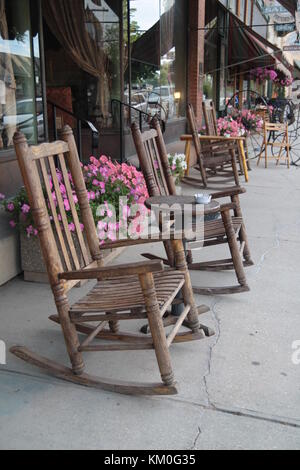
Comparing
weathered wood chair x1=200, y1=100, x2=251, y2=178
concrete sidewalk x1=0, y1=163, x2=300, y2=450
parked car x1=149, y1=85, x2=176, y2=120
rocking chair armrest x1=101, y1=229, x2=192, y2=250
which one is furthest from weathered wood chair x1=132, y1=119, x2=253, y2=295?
parked car x1=149, y1=85, x2=176, y2=120

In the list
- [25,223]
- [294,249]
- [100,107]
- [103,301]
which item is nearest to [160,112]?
[100,107]

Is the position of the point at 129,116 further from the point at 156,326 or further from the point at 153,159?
the point at 156,326

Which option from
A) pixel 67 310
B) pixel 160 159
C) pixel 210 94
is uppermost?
pixel 210 94

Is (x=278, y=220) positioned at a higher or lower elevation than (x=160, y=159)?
lower

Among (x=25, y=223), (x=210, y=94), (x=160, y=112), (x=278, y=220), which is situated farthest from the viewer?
(x=210, y=94)

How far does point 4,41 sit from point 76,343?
13.1 ft

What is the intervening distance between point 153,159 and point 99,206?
56 centimetres

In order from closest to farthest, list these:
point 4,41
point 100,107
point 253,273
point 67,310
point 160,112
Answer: point 67,310 → point 253,273 → point 4,41 → point 100,107 → point 160,112

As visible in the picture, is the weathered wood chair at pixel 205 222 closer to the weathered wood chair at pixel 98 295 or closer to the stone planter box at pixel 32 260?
the weathered wood chair at pixel 98 295

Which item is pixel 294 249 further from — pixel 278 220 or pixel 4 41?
pixel 4 41

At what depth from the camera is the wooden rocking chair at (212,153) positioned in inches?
280

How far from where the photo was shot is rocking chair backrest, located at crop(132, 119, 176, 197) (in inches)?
134

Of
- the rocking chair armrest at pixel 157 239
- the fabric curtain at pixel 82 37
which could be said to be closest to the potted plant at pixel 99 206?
the rocking chair armrest at pixel 157 239

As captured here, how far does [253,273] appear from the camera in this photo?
4.06 m
